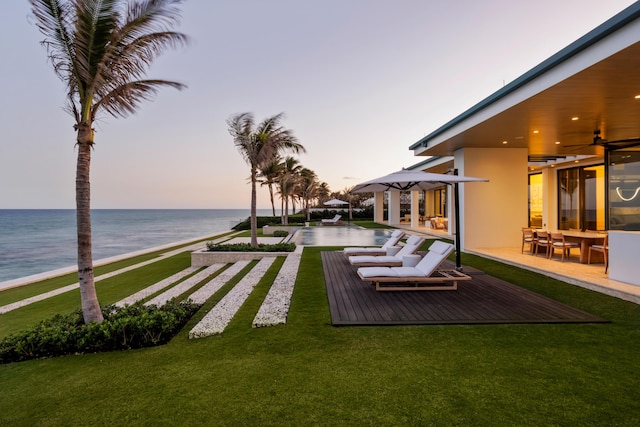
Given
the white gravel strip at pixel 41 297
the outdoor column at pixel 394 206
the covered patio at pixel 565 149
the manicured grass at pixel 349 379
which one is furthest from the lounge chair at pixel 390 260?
the outdoor column at pixel 394 206

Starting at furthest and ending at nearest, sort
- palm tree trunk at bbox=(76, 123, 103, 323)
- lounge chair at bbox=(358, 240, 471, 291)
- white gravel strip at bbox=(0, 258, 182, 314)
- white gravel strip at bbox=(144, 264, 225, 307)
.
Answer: white gravel strip at bbox=(0, 258, 182, 314) → white gravel strip at bbox=(144, 264, 225, 307) → lounge chair at bbox=(358, 240, 471, 291) → palm tree trunk at bbox=(76, 123, 103, 323)

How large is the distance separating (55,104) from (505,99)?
8119 millimetres

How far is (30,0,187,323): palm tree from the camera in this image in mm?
3623

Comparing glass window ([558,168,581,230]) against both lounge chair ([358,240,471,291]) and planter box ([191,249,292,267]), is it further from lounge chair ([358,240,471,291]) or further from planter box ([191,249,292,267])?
planter box ([191,249,292,267])

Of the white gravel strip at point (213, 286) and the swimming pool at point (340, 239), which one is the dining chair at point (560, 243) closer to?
the swimming pool at point (340, 239)

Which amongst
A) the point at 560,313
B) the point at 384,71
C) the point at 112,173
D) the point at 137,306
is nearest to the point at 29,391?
the point at 137,306

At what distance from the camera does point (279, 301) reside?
5266 millimetres

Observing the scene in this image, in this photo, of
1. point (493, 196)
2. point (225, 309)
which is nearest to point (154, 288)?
point (225, 309)

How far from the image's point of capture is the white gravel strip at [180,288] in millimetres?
5845

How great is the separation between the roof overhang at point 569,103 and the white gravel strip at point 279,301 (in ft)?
19.3

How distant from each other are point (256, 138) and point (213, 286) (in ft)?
18.6

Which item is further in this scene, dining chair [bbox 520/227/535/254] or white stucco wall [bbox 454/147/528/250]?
white stucco wall [bbox 454/147/528/250]

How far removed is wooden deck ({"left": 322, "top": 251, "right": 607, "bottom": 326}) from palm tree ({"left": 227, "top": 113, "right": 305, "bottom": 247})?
568 cm

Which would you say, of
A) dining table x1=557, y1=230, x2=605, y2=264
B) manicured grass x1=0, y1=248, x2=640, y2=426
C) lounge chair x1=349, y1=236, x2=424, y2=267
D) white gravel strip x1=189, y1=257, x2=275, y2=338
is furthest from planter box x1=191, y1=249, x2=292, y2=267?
dining table x1=557, y1=230, x2=605, y2=264
